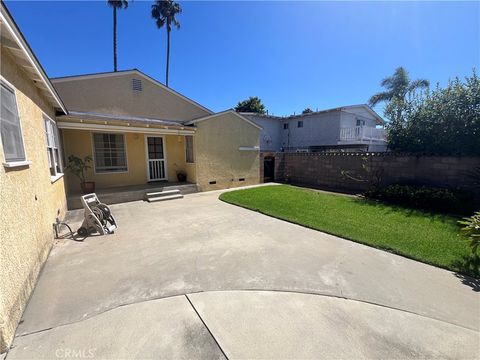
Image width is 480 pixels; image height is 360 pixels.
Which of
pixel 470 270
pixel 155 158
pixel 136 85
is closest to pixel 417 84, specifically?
pixel 470 270

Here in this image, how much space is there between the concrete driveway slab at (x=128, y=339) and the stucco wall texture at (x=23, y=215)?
1.08 feet

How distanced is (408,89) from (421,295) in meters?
25.8

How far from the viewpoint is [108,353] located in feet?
6.49

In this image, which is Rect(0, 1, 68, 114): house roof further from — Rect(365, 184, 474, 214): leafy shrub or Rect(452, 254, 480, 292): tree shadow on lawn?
Rect(365, 184, 474, 214): leafy shrub

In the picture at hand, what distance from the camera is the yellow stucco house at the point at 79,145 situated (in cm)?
265

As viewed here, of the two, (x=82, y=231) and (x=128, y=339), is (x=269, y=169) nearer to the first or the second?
(x=82, y=231)

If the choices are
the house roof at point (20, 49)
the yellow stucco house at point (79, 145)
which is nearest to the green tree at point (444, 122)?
the yellow stucco house at point (79, 145)

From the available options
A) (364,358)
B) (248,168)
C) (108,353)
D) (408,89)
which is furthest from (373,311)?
(408,89)

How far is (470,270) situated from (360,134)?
52.8 feet

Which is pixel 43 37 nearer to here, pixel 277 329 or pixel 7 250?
pixel 7 250

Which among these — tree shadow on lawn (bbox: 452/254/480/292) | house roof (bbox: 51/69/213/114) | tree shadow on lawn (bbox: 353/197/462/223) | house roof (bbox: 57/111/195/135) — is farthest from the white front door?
tree shadow on lawn (bbox: 452/254/480/292)

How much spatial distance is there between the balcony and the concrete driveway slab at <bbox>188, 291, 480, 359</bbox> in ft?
57.9

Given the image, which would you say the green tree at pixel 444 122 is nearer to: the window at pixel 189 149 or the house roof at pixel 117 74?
the window at pixel 189 149

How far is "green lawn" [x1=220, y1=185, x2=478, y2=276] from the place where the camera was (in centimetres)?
416
